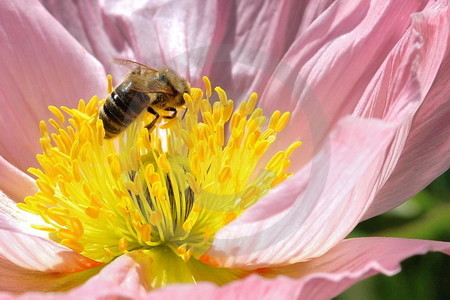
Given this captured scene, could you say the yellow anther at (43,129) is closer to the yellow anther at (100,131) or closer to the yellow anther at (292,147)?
the yellow anther at (100,131)

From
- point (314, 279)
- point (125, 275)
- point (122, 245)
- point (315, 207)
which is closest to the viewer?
point (314, 279)

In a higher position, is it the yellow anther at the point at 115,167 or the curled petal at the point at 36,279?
the yellow anther at the point at 115,167

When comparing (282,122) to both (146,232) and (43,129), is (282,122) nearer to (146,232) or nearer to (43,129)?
(146,232)

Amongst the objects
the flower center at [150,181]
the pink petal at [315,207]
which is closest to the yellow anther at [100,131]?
the flower center at [150,181]

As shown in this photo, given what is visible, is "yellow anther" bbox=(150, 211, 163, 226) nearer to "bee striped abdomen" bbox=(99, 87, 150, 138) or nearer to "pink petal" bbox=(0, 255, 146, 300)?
"pink petal" bbox=(0, 255, 146, 300)

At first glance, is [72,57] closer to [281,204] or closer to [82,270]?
[82,270]

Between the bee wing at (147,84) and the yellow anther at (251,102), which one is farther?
the yellow anther at (251,102)

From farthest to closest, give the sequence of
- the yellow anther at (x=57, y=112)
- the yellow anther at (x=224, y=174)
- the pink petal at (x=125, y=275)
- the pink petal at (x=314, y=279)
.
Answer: the yellow anther at (x=57, y=112) → the yellow anther at (x=224, y=174) → the pink petal at (x=125, y=275) → the pink petal at (x=314, y=279)

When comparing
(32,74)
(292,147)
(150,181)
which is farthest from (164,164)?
(32,74)
